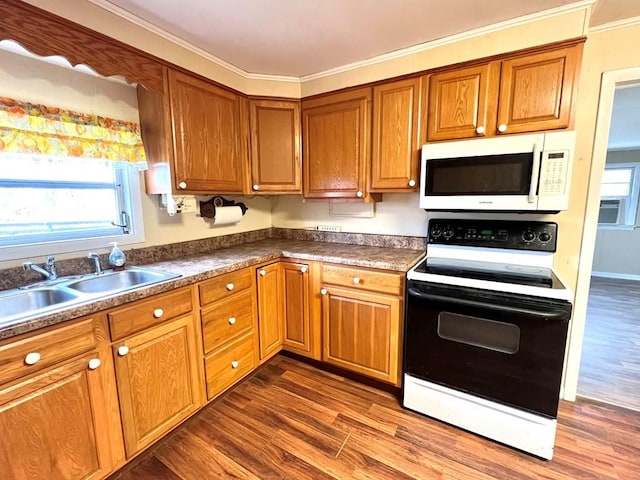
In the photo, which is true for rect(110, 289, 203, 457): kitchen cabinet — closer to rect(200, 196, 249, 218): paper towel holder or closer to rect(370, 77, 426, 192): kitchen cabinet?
rect(200, 196, 249, 218): paper towel holder

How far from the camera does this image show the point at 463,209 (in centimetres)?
175

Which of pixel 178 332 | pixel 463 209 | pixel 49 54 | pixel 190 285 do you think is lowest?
pixel 178 332

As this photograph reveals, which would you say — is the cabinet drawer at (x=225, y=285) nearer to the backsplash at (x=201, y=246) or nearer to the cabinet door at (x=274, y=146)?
the backsplash at (x=201, y=246)

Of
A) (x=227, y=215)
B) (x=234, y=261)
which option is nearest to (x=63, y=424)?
(x=234, y=261)

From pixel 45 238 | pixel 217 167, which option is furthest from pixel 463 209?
pixel 45 238

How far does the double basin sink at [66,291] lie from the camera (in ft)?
3.93

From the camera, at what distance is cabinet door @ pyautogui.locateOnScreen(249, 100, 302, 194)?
7.40 ft

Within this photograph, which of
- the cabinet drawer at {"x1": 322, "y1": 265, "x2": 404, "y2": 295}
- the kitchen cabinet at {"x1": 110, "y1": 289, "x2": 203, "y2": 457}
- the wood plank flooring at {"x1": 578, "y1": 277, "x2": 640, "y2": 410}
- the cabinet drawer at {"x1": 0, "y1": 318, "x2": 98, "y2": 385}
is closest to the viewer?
the cabinet drawer at {"x1": 0, "y1": 318, "x2": 98, "y2": 385}

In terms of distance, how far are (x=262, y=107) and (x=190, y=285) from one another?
4.73 ft

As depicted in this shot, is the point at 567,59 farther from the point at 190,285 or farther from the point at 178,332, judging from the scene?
the point at 178,332

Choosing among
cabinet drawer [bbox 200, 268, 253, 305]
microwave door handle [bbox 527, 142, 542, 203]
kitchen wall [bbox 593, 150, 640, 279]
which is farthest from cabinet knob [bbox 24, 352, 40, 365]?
kitchen wall [bbox 593, 150, 640, 279]

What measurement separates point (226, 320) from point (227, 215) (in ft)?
2.81

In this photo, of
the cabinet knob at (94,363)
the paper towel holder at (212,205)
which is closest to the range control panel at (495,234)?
the paper towel holder at (212,205)

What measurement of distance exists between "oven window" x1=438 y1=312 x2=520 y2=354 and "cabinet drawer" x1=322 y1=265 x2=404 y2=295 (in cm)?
31
